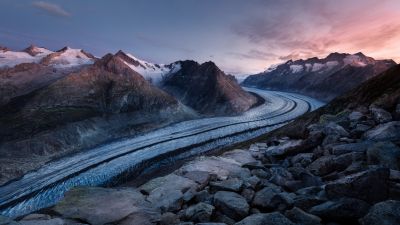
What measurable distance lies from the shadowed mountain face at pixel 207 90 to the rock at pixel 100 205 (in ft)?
331

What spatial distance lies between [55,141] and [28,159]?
877cm

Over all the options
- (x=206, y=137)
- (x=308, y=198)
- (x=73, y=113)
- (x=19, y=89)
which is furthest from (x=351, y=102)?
(x=19, y=89)

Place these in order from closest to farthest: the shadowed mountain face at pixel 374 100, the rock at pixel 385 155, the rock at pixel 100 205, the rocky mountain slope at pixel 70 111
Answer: the rock at pixel 100 205
the rock at pixel 385 155
the shadowed mountain face at pixel 374 100
the rocky mountain slope at pixel 70 111

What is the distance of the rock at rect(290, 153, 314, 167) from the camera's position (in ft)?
49.7

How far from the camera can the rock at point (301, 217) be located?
9289 mm

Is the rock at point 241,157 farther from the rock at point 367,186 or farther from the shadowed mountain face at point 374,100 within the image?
the rock at point 367,186

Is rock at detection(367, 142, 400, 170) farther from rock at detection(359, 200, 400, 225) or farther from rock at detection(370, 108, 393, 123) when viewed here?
rock at detection(370, 108, 393, 123)

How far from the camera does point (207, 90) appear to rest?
430 feet

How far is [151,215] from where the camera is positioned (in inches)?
461

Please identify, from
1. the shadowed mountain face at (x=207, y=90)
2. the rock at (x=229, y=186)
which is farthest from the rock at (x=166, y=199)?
the shadowed mountain face at (x=207, y=90)

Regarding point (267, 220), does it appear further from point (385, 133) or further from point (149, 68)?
point (149, 68)

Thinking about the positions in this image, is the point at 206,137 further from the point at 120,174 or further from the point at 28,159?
the point at 28,159

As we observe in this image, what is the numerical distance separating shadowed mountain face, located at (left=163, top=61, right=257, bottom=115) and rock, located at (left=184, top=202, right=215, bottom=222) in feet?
338

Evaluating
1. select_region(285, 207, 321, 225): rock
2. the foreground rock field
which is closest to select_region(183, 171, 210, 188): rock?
the foreground rock field
